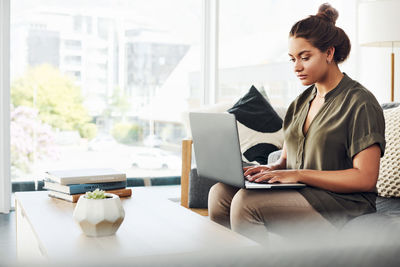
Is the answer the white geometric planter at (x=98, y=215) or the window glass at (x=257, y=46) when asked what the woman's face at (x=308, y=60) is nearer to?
the white geometric planter at (x=98, y=215)

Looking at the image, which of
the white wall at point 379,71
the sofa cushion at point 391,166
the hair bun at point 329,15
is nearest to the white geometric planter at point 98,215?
the hair bun at point 329,15

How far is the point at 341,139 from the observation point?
1599mm

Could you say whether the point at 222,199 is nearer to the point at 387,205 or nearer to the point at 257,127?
the point at 387,205

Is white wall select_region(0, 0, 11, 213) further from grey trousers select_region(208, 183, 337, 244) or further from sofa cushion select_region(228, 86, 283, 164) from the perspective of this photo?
grey trousers select_region(208, 183, 337, 244)

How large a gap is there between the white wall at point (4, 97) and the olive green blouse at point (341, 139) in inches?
103

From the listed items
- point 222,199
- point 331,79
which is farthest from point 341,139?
point 222,199

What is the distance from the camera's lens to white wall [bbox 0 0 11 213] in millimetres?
3660

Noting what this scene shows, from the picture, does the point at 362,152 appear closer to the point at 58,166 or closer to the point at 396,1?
the point at 396,1

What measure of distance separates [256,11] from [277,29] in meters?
0.27

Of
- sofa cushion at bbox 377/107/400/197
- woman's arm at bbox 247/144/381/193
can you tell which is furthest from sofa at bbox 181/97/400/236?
woman's arm at bbox 247/144/381/193

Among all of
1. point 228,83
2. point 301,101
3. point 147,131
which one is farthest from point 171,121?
point 301,101

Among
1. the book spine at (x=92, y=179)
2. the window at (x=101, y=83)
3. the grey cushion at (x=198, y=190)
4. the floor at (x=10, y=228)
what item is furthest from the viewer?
the window at (x=101, y=83)

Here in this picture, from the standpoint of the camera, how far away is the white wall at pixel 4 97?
3.66 m

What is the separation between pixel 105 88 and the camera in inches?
165
